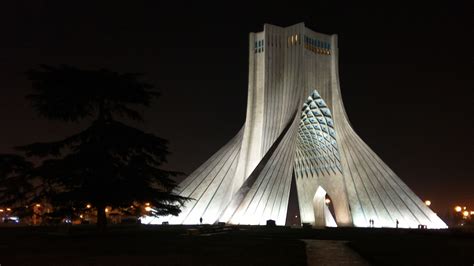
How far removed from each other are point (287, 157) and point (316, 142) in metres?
12.2

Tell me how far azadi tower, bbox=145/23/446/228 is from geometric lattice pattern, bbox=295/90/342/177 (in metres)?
0.10

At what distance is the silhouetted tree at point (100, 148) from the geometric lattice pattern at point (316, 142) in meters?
21.5

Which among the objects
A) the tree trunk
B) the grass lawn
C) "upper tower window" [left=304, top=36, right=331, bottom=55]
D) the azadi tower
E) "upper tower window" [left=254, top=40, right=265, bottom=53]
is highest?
"upper tower window" [left=304, top=36, right=331, bottom=55]

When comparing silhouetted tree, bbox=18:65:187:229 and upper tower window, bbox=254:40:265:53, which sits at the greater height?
upper tower window, bbox=254:40:265:53

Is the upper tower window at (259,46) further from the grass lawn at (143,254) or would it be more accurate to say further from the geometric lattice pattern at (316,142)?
the grass lawn at (143,254)

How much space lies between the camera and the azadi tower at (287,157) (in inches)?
1166

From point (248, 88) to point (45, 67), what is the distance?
1975 centimetres

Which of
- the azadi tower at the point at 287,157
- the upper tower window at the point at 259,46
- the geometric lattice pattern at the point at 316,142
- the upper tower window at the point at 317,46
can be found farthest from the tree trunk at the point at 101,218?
the upper tower window at the point at 317,46

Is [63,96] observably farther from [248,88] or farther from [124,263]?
[248,88]

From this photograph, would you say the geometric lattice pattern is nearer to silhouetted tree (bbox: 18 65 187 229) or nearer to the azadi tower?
the azadi tower

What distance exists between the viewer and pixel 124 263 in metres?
9.48

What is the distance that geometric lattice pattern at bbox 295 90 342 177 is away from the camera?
38.5m

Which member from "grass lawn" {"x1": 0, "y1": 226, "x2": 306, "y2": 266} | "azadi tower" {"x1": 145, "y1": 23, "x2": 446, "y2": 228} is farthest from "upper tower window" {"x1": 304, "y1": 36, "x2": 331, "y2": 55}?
"grass lawn" {"x1": 0, "y1": 226, "x2": 306, "y2": 266}

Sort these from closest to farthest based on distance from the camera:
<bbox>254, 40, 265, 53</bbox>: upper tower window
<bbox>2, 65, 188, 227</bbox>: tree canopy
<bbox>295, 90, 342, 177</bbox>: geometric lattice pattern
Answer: <bbox>2, 65, 188, 227</bbox>: tree canopy
<bbox>254, 40, 265, 53</bbox>: upper tower window
<bbox>295, 90, 342, 177</bbox>: geometric lattice pattern
